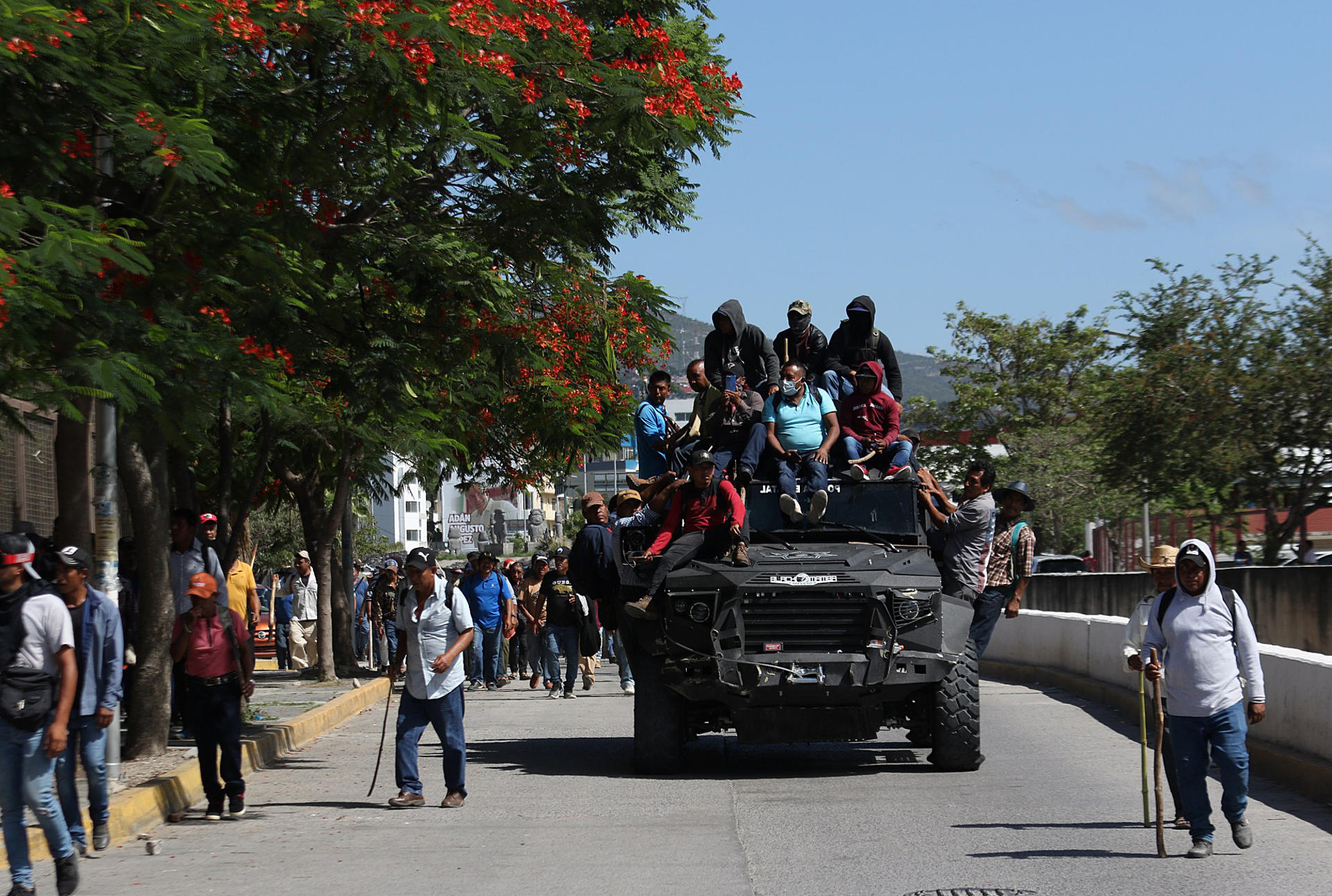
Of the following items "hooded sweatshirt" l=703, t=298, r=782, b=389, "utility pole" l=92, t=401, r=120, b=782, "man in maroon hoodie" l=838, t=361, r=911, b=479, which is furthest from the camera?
"hooded sweatshirt" l=703, t=298, r=782, b=389

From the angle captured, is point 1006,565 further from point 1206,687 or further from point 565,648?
point 565,648

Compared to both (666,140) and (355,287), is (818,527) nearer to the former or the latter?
(666,140)

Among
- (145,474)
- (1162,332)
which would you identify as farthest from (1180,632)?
(1162,332)

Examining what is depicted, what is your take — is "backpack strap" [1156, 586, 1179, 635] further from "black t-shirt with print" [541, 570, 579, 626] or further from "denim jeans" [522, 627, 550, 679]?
"denim jeans" [522, 627, 550, 679]

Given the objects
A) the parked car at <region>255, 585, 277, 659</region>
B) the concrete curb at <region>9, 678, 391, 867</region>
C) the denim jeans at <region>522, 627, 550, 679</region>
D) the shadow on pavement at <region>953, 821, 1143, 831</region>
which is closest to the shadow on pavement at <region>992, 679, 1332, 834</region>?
the shadow on pavement at <region>953, 821, 1143, 831</region>

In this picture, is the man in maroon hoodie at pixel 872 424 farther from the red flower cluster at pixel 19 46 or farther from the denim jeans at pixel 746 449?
the red flower cluster at pixel 19 46

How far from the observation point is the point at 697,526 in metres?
12.6

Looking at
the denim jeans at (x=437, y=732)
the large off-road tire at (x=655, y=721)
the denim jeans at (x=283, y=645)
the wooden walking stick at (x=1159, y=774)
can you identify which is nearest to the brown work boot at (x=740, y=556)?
the large off-road tire at (x=655, y=721)

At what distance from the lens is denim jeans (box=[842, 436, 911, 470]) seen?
13617 mm

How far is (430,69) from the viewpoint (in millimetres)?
11172

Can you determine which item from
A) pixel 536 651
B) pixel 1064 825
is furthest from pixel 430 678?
pixel 536 651

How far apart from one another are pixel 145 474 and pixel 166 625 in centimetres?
126

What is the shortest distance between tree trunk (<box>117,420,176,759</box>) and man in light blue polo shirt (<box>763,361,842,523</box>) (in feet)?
16.3

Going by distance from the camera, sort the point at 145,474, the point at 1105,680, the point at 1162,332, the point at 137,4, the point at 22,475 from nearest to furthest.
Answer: the point at 137,4 < the point at 145,474 < the point at 1105,680 < the point at 22,475 < the point at 1162,332
